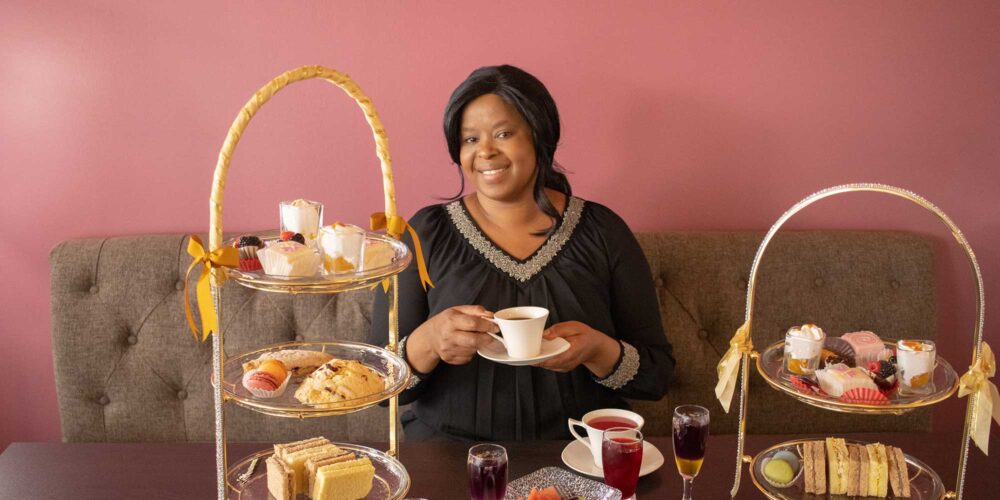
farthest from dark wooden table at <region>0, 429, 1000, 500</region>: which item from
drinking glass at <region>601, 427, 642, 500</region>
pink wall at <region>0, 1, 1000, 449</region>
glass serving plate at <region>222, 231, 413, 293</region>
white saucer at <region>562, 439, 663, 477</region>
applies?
pink wall at <region>0, 1, 1000, 449</region>

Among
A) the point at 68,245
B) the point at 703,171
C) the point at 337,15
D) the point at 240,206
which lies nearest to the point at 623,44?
the point at 703,171

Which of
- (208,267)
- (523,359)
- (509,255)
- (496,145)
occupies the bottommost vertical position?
(523,359)

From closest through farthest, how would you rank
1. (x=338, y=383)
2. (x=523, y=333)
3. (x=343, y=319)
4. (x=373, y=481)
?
(x=338, y=383) → (x=373, y=481) → (x=523, y=333) → (x=343, y=319)

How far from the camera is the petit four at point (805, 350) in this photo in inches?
57.3

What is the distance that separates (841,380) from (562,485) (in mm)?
476

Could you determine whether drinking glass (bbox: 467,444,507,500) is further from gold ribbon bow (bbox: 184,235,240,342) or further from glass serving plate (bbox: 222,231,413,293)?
gold ribbon bow (bbox: 184,235,240,342)

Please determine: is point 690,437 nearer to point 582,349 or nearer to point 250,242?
point 582,349

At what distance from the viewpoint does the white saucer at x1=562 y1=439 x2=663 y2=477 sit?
1.56 m

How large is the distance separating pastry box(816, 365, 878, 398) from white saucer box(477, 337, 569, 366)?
45cm

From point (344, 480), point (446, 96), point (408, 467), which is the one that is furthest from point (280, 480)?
point (446, 96)

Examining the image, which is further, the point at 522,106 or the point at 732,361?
the point at 522,106

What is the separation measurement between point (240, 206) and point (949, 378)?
5.82 ft

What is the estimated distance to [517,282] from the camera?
6.56 ft

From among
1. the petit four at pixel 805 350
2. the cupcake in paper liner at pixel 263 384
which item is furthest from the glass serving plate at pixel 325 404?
the petit four at pixel 805 350
